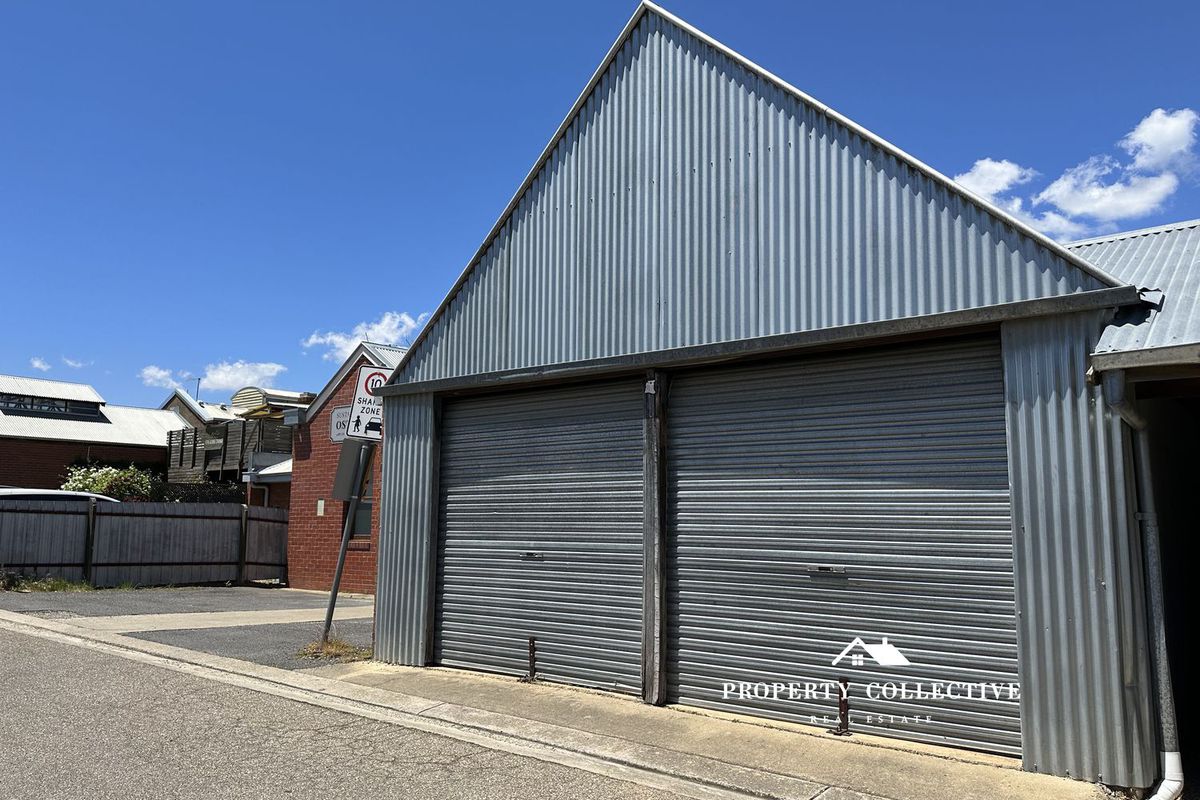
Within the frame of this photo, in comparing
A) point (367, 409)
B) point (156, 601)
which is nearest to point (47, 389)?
point (156, 601)

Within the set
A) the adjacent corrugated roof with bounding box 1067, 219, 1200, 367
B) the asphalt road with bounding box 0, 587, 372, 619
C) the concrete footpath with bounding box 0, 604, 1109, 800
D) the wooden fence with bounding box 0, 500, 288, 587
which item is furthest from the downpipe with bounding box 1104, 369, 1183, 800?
the wooden fence with bounding box 0, 500, 288, 587

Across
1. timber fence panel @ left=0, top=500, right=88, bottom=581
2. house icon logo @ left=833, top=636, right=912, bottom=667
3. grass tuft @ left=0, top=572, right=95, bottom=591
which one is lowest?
grass tuft @ left=0, top=572, right=95, bottom=591

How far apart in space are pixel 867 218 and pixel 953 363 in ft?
4.61

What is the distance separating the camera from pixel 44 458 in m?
34.8

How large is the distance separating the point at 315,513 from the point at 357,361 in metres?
3.79

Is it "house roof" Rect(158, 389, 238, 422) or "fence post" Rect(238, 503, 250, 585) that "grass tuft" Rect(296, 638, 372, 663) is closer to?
"fence post" Rect(238, 503, 250, 585)

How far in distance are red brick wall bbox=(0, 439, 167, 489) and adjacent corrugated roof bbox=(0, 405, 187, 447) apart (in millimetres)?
286

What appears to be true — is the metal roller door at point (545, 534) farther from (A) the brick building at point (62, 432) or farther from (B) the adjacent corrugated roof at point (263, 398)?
(A) the brick building at point (62, 432)

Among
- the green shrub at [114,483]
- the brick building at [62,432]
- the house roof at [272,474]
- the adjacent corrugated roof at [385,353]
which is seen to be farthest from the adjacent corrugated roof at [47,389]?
the adjacent corrugated roof at [385,353]

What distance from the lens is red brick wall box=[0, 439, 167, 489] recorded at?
33.9m

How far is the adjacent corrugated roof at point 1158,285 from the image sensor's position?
5836 mm

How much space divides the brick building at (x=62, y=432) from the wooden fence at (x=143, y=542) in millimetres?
15466

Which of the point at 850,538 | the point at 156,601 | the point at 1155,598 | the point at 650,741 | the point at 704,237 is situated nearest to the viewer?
the point at 1155,598

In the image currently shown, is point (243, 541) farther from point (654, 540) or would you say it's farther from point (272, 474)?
point (654, 540)
